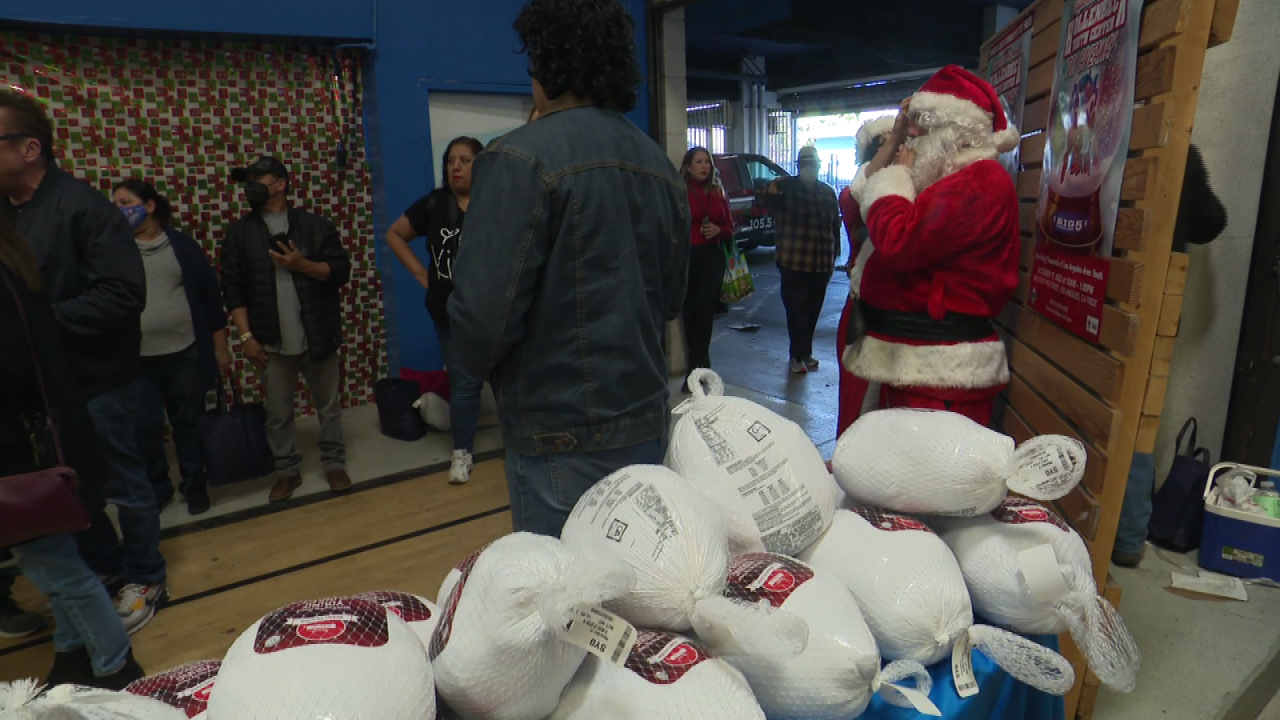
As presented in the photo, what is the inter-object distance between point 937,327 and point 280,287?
8.79 ft

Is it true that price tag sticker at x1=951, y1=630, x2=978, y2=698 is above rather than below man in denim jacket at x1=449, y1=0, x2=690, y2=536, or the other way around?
below

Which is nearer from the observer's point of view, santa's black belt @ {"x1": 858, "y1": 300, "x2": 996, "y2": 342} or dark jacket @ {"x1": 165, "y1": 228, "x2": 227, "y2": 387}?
santa's black belt @ {"x1": 858, "y1": 300, "x2": 996, "y2": 342}

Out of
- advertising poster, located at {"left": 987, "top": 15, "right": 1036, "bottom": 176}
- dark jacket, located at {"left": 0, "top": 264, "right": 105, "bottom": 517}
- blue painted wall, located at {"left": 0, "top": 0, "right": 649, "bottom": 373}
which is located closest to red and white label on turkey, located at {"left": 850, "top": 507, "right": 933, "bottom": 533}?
advertising poster, located at {"left": 987, "top": 15, "right": 1036, "bottom": 176}

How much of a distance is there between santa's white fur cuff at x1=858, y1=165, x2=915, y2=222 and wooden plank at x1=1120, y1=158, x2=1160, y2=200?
17.1 inches

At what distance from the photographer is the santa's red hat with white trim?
1.79 meters

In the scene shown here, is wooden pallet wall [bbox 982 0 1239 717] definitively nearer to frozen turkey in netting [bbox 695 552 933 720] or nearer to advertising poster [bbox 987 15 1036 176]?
advertising poster [bbox 987 15 1036 176]

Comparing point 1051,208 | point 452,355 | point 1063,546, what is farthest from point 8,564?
point 1051,208

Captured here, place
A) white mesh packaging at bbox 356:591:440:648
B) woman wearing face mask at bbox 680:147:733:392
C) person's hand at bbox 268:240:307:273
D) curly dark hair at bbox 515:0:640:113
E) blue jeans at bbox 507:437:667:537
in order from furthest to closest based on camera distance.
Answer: woman wearing face mask at bbox 680:147:733:392
person's hand at bbox 268:240:307:273
blue jeans at bbox 507:437:667:537
curly dark hair at bbox 515:0:640:113
white mesh packaging at bbox 356:591:440:648

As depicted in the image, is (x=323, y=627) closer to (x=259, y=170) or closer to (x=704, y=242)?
(x=259, y=170)

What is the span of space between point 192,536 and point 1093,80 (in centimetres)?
352

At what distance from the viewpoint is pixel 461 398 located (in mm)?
3518

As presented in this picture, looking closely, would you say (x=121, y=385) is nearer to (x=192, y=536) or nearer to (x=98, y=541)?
(x=98, y=541)

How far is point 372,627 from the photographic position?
2.41 feet

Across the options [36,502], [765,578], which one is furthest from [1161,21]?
[36,502]
